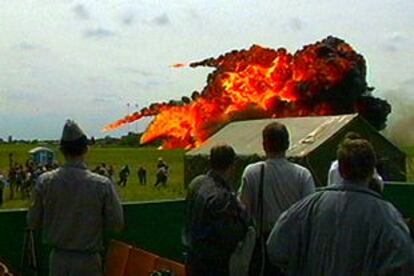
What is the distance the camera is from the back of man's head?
192 inches

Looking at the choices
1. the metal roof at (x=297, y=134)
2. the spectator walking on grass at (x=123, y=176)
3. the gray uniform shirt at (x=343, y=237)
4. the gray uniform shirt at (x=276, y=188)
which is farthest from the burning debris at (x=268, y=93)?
the gray uniform shirt at (x=343, y=237)

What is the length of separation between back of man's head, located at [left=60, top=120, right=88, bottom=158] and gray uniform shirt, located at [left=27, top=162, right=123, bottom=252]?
80 mm

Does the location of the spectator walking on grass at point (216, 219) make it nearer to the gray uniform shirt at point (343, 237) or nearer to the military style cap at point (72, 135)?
the military style cap at point (72, 135)

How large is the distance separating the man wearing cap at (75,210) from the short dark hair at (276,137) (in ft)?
4.01

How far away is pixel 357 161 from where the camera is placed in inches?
132

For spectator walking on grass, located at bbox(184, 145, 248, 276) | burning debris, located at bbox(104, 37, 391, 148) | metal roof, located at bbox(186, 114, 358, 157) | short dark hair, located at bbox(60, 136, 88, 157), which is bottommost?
spectator walking on grass, located at bbox(184, 145, 248, 276)

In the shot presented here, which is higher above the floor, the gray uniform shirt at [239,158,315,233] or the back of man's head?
the back of man's head

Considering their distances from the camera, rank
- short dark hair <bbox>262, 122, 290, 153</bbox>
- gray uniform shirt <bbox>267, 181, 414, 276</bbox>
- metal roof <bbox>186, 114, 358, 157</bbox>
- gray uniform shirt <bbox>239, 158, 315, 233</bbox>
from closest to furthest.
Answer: gray uniform shirt <bbox>267, 181, 414, 276</bbox> < short dark hair <bbox>262, 122, 290, 153</bbox> < gray uniform shirt <bbox>239, 158, 315, 233</bbox> < metal roof <bbox>186, 114, 358, 157</bbox>

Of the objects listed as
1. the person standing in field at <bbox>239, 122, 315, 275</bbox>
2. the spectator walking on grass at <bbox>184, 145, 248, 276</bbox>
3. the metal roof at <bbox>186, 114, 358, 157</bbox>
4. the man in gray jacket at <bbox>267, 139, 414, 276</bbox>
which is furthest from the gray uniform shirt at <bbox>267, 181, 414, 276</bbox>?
the metal roof at <bbox>186, 114, 358, 157</bbox>

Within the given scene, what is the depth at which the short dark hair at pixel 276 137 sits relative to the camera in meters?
5.23

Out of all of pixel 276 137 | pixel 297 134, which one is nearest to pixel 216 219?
pixel 276 137

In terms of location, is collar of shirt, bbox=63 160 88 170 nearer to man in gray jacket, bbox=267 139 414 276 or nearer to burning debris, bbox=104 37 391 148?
man in gray jacket, bbox=267 139 414 276

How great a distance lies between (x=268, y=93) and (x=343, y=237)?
38269 mm

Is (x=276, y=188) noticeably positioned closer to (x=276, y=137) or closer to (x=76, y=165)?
(x=276, y=137)
